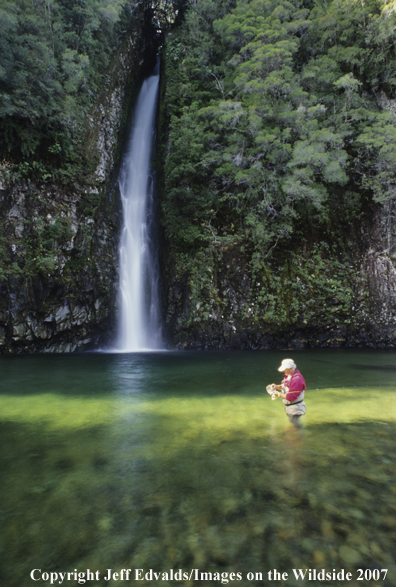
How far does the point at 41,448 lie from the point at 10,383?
499 cm

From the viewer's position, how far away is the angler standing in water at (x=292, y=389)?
494 cm

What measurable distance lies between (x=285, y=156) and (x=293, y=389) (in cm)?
1267

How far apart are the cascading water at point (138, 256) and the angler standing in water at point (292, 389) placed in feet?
37.6

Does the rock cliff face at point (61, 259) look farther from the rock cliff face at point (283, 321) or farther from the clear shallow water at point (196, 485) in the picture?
the clear shallow water at point (196, 485)

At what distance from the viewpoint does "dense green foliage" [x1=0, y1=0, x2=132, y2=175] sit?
13375 millimetres

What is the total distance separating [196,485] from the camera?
329cm

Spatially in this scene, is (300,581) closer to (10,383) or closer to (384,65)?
(10,383)

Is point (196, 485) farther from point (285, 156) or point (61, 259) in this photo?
point (285, 156)

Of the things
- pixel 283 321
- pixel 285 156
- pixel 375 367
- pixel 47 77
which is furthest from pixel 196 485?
pixel 47 77

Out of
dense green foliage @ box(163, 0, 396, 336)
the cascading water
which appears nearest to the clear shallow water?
the cascading water

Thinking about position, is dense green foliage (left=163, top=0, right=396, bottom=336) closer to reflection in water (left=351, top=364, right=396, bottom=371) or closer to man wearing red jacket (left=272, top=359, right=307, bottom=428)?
reflection in water (left=351, top=364, right=396, bottom=371)

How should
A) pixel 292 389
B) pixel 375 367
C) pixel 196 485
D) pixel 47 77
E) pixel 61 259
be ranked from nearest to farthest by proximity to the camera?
pixel 196 485, pixel 292 389, pixel 375 367, pixel 47 77, pixel 61 259

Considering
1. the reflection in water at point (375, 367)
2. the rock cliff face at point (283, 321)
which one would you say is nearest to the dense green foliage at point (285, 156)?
the rock cliff face at point (283, 321)

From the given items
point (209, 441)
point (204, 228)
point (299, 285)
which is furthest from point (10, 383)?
point (299, 285)
